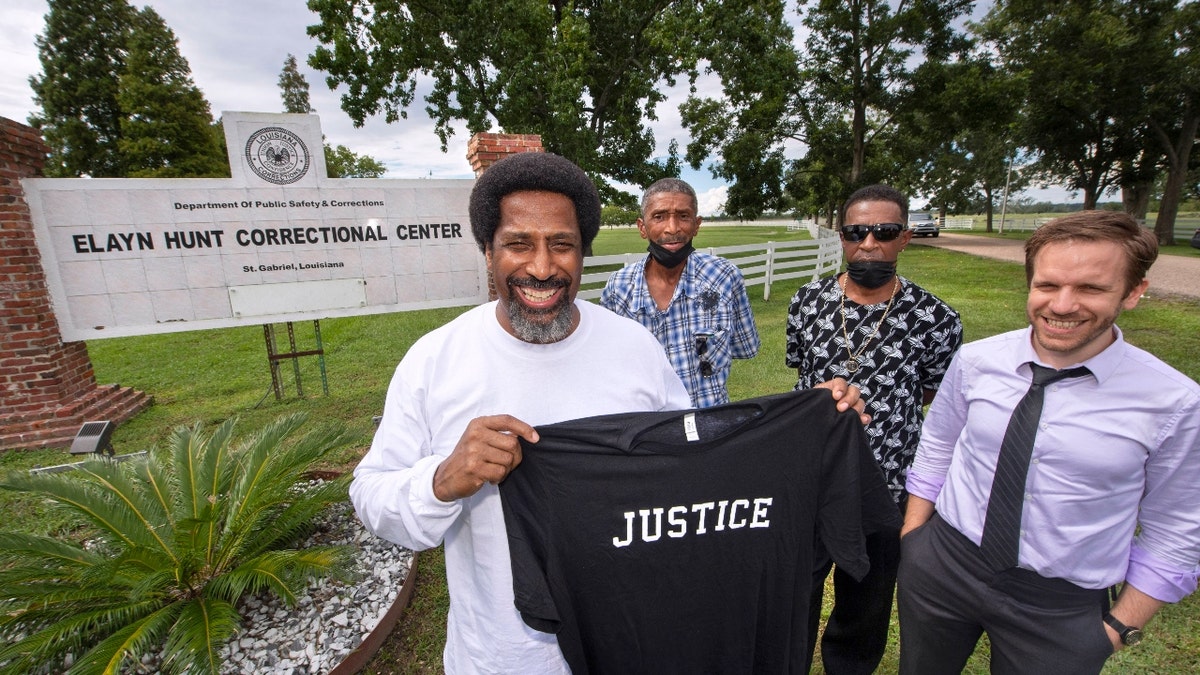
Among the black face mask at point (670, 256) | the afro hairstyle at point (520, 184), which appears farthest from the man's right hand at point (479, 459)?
the black face mask at point (670, 256)

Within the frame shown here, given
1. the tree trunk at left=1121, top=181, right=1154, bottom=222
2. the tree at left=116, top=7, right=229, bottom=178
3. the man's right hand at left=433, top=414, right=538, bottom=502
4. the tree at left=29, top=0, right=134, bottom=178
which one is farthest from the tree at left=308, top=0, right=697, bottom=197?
the tree trunk at left=1121, top=181, right=1154, bottom=222

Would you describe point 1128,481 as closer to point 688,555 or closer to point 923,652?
point 923,652

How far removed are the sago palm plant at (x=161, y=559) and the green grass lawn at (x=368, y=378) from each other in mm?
758

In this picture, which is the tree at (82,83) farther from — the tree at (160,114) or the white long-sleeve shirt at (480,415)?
the white long-sleeve shirt at (480,415)

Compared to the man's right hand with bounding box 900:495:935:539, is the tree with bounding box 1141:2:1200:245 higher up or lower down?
higher up

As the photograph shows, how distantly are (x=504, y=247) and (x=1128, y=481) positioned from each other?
1.99m

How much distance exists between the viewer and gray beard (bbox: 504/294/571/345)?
150 centimetres

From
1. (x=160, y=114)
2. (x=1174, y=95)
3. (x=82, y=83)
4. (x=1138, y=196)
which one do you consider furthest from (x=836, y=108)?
(x=82, y=83)

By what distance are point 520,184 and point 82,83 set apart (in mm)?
41555

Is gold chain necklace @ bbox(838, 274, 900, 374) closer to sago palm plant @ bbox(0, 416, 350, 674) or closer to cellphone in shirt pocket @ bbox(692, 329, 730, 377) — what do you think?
cellphone in shirt pocket @ bbox(692, 329, 730, 377)

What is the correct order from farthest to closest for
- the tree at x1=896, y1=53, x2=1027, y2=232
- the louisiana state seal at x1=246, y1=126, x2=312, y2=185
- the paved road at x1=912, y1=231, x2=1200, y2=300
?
the tree at x1=896, y1=53, x2=1027, y2=232 → the paved road at x1=912, y1=231, x2=1200, y2=300 → the louisiana state seal at x1=246, y1=126, x2=312, y2=185

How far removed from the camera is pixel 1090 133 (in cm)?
2650

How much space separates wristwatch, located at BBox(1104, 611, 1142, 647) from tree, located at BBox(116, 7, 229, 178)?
34.5 metres

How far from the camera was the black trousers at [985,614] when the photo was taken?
166cm
